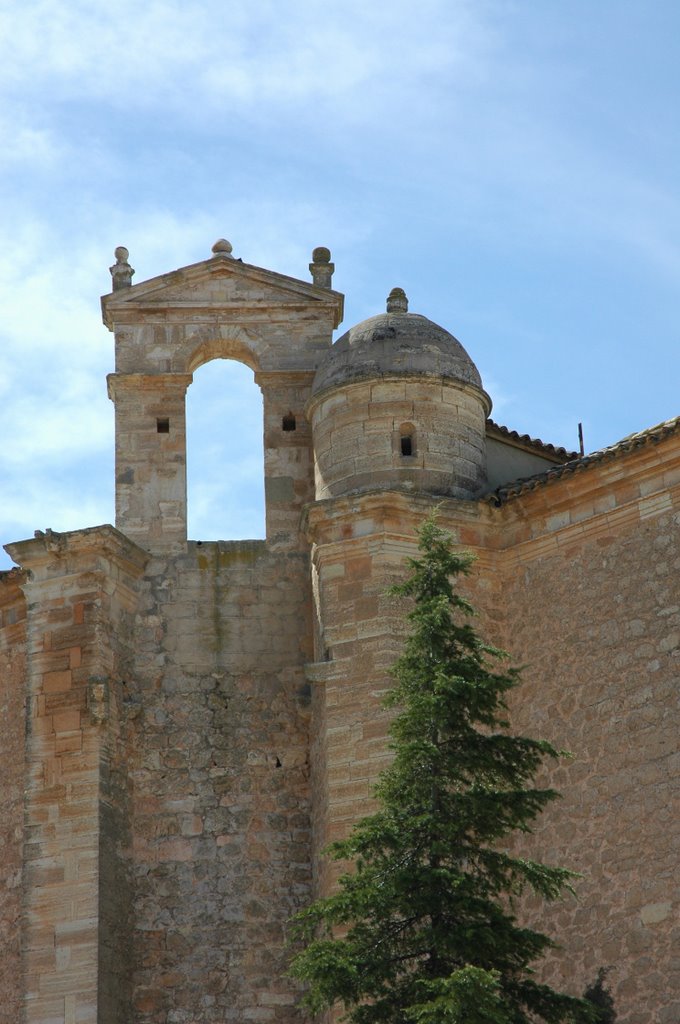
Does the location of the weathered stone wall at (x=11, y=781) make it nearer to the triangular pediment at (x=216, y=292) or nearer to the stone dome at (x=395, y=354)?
the triangular pediment at (x=216, y=292)

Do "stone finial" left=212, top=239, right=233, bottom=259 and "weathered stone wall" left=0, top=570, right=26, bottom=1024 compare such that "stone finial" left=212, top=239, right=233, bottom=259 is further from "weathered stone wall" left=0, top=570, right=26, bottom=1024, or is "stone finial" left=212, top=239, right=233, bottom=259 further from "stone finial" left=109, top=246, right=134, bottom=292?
"weathered stone wall" left=0, top=570, right=26, bottom=1024

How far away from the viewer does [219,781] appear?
19.4m

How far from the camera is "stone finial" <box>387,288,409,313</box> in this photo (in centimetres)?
2064

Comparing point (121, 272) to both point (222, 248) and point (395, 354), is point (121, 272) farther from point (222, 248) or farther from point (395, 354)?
point (395, 354)

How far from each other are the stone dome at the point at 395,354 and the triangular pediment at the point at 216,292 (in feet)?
3.44

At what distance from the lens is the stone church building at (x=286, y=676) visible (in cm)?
1783

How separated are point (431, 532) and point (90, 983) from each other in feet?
18.0

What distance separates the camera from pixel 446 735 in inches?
577

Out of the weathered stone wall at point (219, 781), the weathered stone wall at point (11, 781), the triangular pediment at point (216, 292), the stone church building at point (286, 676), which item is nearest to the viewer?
the stone church building at point (286, 676)

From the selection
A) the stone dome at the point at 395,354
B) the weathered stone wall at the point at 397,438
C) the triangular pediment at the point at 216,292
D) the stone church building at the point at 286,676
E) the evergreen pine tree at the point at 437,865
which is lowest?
the evergreen pine tree at the point at 437,865

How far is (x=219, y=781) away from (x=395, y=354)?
4233 millimetres

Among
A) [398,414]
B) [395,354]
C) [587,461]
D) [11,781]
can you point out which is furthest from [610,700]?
[11,781]

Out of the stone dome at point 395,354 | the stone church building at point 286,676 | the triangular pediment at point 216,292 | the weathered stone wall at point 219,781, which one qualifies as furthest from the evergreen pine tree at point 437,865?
the triangular pediment at point 216,292

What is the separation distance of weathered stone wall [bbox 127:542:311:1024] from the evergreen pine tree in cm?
412
